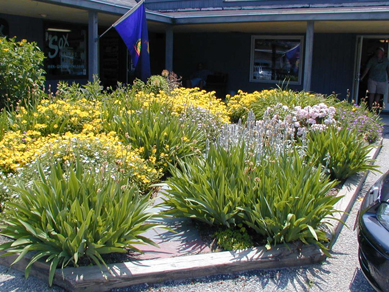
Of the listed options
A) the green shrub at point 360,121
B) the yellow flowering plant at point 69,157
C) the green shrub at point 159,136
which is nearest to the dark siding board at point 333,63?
the green shrub at point 360,121

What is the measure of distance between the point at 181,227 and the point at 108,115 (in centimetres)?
263

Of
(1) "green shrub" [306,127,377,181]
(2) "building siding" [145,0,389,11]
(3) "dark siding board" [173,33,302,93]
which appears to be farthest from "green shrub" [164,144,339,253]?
(3) "dark siding board" [173,33,302,93]

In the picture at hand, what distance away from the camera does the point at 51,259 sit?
11.9ft

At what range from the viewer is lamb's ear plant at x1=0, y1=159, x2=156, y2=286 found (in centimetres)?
339

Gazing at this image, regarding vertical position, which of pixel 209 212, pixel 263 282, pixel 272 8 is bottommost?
pixel 263 282

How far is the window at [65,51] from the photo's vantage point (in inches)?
488

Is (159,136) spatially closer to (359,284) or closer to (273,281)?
(273,281)

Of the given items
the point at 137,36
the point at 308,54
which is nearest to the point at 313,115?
the point at 137,36

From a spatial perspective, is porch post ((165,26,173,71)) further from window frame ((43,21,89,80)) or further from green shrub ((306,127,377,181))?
green shrub ((306,127,377,181))

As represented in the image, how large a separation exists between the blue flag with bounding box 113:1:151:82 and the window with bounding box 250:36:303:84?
6422 mm

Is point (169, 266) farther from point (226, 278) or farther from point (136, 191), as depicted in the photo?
point (136, 191)

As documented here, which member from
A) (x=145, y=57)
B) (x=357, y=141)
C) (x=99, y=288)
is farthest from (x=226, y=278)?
(x=145, y=57)

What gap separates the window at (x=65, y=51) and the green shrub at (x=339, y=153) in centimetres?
872

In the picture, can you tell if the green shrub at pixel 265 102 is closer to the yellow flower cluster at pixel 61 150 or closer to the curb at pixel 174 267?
the yellow flower cluster at pixel 61 150
